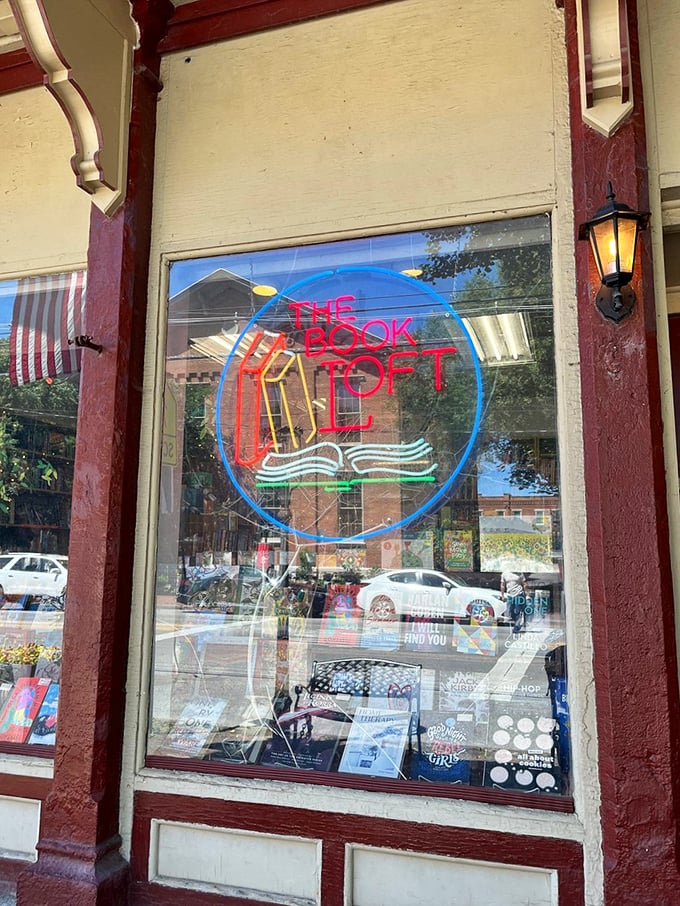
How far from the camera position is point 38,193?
3881mm

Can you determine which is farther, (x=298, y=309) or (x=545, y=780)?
(x=298, y=309)

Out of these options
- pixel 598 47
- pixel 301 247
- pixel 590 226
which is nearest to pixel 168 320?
pixel 301 247

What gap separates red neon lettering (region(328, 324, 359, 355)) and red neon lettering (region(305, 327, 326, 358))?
39mm

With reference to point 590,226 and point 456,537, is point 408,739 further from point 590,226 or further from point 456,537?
point 590,226

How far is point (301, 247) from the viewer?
11.2ft

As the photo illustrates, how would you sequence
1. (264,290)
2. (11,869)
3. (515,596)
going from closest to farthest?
1. (515,596)
2. (11,869)
3. (264,290)

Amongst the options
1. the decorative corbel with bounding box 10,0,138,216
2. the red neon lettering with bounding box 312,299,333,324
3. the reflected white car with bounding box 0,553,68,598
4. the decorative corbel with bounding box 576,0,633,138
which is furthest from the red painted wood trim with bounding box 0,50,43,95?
the decorative corbel with bounding box 576,0,633,138

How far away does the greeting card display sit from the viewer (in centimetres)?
327

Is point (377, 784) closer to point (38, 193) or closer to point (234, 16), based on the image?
point (38, 193)

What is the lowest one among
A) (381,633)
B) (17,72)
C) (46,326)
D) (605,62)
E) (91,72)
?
(381,633)

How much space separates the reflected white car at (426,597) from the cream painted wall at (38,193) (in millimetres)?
2419

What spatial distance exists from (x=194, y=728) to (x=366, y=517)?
133 centimetres

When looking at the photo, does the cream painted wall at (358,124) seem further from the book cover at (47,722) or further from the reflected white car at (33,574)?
the book cover at (47,722)

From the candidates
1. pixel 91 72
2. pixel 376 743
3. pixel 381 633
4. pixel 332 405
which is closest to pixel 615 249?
pixel 332 405
